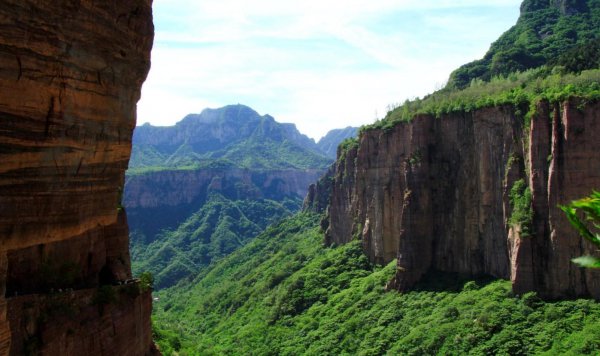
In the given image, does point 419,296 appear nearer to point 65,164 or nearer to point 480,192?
point 480,192

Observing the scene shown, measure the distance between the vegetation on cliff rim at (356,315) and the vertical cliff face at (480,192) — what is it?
7.59ft

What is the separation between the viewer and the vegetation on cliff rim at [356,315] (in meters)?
47.2

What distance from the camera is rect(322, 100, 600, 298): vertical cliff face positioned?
48.8 m

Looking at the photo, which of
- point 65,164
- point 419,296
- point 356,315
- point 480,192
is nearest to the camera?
point 65,164

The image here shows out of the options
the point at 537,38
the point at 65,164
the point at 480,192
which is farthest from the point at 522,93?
the point at 537,38

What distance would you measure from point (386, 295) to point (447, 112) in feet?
72.6

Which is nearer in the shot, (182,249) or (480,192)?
(480,192)

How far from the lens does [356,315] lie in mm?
66000

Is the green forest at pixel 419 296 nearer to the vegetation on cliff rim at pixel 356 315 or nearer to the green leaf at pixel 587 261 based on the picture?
the vegetation on cliff rim at pixel 356 315

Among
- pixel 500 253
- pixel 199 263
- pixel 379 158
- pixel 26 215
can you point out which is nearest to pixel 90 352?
pixel 26 215

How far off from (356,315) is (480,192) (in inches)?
772

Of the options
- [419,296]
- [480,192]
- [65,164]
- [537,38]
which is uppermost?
[537,38]

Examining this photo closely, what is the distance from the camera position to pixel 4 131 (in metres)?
16.5

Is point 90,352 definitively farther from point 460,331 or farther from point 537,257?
point 537,257
